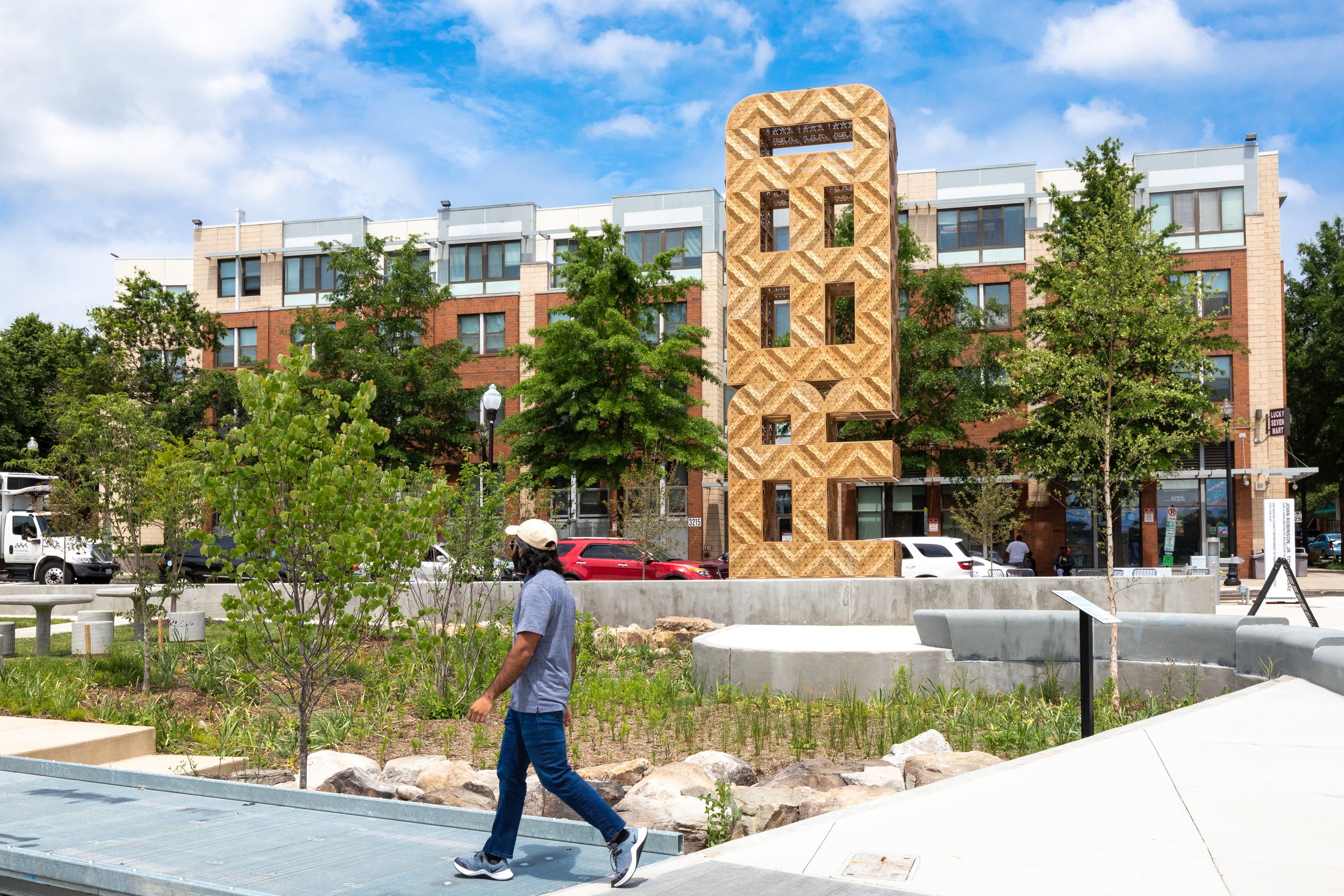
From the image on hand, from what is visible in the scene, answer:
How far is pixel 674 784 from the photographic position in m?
6.90

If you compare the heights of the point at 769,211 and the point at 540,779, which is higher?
the point at 769,211

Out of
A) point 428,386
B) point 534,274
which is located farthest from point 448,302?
point 428,386

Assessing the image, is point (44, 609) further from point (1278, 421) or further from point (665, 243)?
point (1278, 421)

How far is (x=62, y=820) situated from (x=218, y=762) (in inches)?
103

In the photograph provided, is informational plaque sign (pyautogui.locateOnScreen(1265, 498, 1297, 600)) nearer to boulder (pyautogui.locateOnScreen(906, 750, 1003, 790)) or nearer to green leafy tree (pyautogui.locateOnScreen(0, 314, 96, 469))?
boulder (pyautogui.locateOnScreen(906, 750, 1003, 790))

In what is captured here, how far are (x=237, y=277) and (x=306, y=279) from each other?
12.9 ft

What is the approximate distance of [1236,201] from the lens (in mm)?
42969

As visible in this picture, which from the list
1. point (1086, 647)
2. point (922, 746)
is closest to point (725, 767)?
point (922, 746)

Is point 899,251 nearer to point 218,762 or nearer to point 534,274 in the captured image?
point 534,274

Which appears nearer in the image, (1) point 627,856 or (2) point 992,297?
(1) point 627,856

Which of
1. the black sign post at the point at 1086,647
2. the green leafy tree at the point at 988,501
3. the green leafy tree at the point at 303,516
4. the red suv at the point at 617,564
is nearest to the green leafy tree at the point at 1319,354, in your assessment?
the green leafy tree at the point at 988,501

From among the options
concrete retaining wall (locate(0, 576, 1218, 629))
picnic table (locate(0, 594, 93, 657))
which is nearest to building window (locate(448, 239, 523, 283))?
concrete retaining wall (locate(0, 576, 1218, 629))

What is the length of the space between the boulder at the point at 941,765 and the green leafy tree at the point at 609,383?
25.9 meters

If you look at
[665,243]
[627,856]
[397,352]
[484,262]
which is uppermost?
[665,243]
